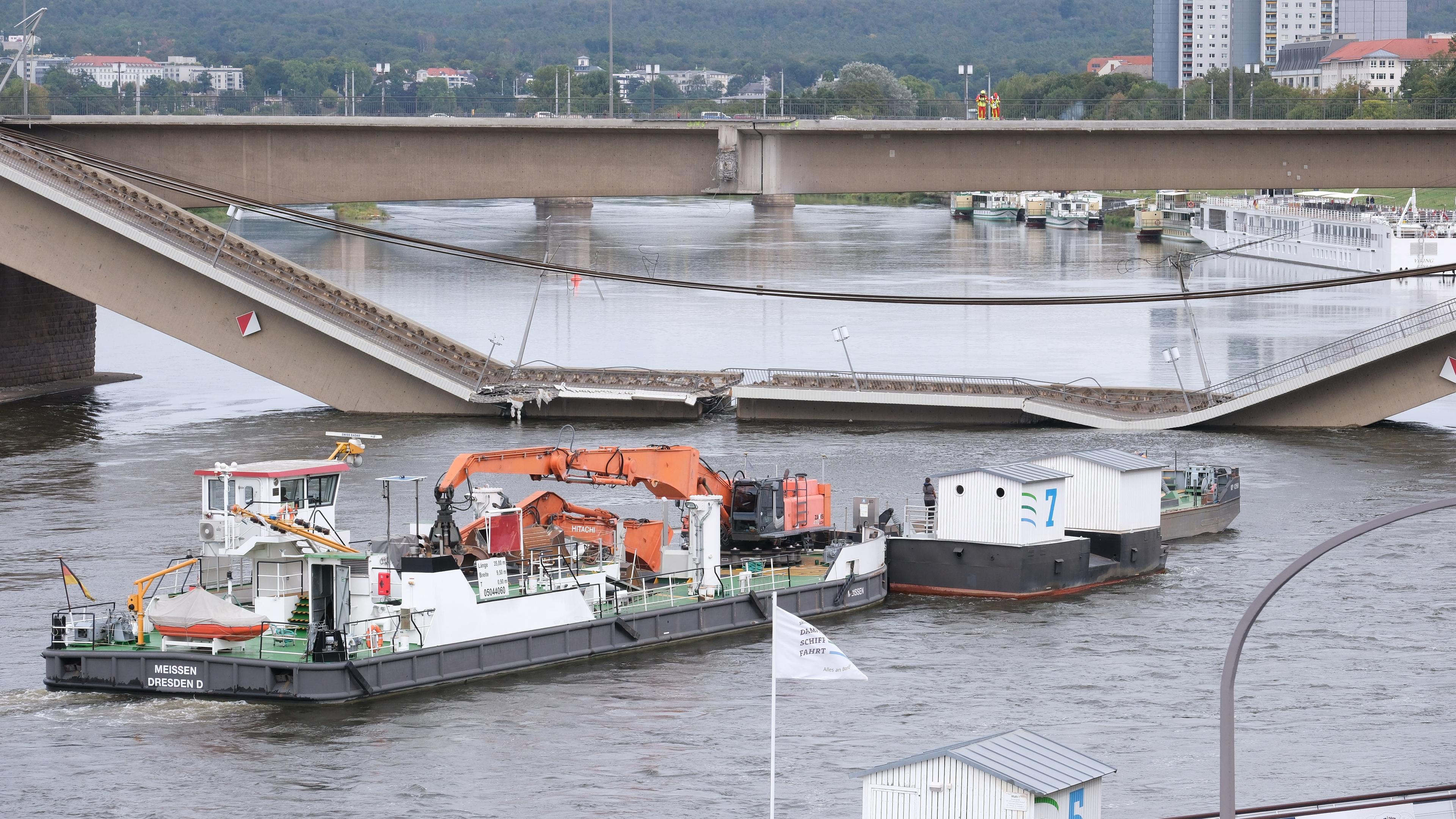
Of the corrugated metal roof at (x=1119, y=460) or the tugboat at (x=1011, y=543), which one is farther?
the corrugated metal roof at (x=1119, y=460)

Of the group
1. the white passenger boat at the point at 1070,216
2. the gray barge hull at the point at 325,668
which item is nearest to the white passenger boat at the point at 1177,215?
the white passenger boat at the point at 1070,216

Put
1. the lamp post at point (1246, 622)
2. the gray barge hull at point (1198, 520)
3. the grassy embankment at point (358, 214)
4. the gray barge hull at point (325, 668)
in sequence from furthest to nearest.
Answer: the grassy embankment at point (358, 214)
the gray barge hull at point (1198, 520)
the gray barge hull at point (325, 668)
the lamp post at point (1246, 622)

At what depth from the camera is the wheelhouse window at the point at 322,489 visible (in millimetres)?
32406

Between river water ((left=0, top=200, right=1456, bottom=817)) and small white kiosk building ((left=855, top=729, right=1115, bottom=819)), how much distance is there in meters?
5.56

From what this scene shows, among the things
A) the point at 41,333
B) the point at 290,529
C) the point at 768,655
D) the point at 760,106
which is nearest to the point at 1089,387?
the point at 768,655

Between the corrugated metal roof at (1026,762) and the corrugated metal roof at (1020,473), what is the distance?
18.4 meters

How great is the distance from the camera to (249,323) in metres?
58.2

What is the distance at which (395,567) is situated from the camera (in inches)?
1214

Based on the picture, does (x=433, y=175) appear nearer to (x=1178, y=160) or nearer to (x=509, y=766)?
(x=1178, y=160)

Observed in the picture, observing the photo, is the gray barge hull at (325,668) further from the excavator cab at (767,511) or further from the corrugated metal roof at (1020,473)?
the corrugated metal roof at (1020,473)

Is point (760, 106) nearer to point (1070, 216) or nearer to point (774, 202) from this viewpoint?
point (774, 202)

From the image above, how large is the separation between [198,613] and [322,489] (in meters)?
3.57

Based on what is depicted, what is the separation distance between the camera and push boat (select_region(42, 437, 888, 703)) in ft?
98.1

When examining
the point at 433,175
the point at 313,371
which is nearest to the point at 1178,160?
the point at 433,175
